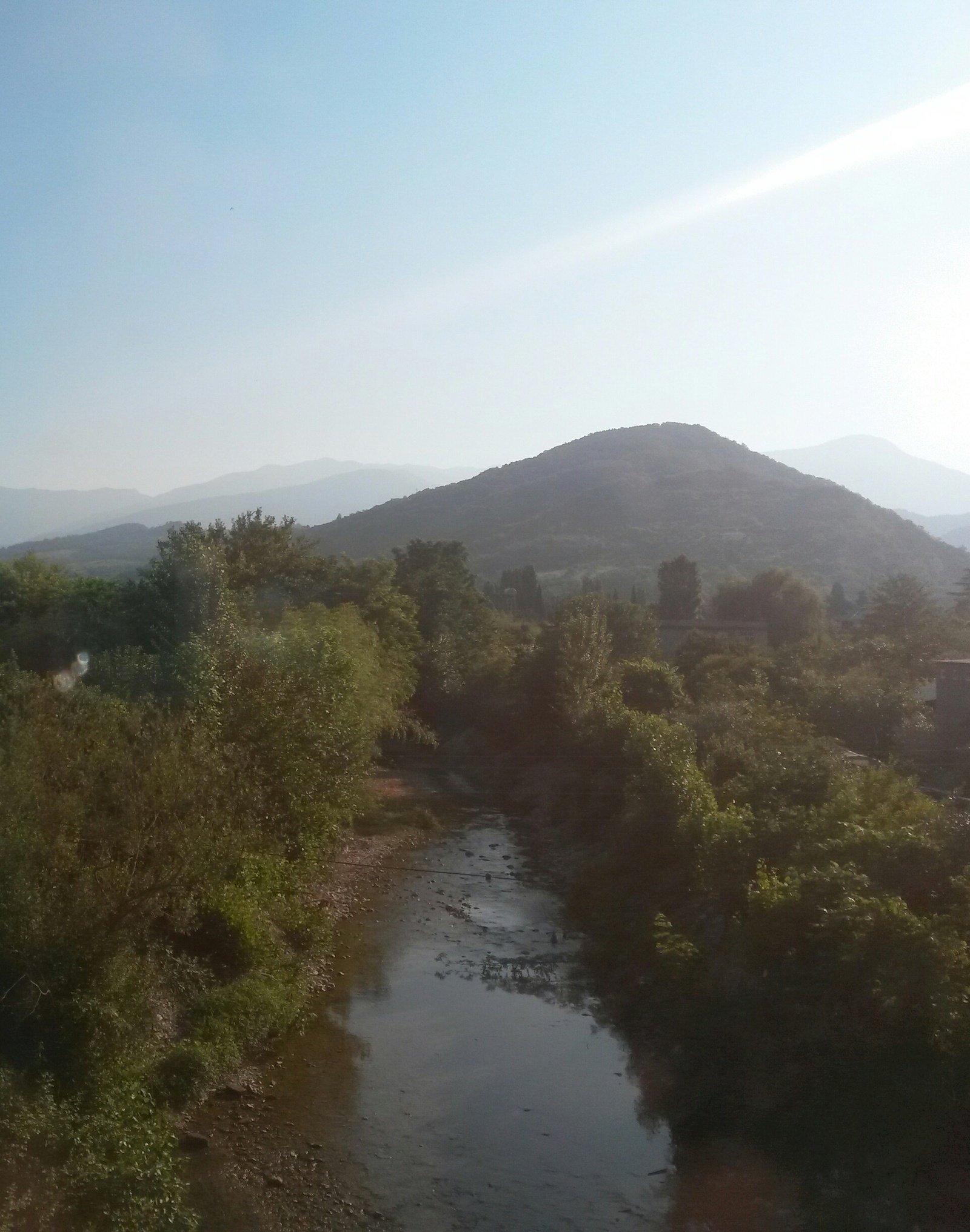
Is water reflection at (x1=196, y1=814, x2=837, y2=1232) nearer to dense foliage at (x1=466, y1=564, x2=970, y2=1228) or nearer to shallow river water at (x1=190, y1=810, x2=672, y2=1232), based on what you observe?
shallow river water at (x1=190, y1=810, x2=672, y2=1232)

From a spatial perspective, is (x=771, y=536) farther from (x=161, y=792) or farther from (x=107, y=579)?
(x=161, y=792)

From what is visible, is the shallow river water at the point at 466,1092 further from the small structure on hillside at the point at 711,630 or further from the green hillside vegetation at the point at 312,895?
the small structure on hillside at the point at 711,630

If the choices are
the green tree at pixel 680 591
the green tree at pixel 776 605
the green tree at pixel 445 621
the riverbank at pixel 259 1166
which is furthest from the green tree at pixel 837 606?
the riverbank at pixel 259 1166

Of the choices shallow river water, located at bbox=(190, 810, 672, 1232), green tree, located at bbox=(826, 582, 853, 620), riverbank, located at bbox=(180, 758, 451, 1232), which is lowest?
shallow river water, located at bbox=(190, 810, 672, 1232)

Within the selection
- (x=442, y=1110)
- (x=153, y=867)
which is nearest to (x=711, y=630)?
(x=442, y=1110)

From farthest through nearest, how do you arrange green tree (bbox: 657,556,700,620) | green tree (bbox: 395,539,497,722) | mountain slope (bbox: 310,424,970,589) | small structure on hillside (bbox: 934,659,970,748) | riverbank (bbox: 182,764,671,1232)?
mountain slope (bbox: 310,424,970,589), green tree (bbox: 657,556,700,620), green tree (bbox: 395,539,497,722), small structure on hillside (bbox: 934,659,970,748), riverbank (bbox: 182,764,671,1232)

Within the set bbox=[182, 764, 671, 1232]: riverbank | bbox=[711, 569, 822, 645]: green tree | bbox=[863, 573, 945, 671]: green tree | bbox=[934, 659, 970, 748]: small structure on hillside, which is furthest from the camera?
bbox=[711, 569, 822, 645]: green tree

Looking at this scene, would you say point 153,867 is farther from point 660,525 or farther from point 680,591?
point 660,525

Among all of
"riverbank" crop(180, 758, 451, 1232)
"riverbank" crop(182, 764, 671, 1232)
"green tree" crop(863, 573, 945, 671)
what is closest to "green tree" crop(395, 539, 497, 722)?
"green tree" crop(863, 573, 945, 671)
